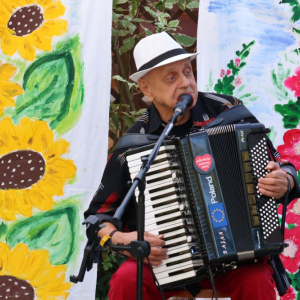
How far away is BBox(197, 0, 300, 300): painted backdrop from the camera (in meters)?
3.41

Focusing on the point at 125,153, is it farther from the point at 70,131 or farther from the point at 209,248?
the point at 70,131

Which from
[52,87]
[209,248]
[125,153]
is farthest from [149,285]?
[52,87]

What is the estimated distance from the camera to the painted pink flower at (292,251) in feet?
11.0

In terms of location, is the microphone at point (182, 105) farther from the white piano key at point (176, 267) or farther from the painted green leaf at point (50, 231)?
the painted green leaf at point (50, 231)

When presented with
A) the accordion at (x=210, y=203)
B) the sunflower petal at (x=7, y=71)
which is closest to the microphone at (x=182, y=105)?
the accordion at (x=210, y=203)

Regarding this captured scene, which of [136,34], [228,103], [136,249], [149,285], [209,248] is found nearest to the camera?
[136,249]

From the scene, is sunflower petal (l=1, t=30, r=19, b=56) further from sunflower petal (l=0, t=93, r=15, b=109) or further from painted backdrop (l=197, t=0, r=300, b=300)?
painted backdrop (l=197, t=0, r=300, b=300)

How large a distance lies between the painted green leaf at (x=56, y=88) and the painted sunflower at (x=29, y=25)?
9 centimetres

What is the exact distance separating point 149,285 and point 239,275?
377 mm

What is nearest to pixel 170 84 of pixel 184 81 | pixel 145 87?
pixel 184 81

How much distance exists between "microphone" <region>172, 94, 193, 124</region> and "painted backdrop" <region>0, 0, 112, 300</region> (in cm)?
114

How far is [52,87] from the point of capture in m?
3.64

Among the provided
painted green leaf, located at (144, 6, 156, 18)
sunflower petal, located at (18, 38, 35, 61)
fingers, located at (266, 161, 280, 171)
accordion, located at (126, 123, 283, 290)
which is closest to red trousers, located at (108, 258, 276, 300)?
accordion, located at (126, 123, 283, 290)

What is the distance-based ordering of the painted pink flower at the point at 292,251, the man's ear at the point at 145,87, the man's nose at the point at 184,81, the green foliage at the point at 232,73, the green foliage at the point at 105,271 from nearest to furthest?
the man's nose at the point at 184,81 < the man's ear at the point at 145,87 < the painted pink flower at the point at 292,251 < the green foliage at the point at 232,73 < the green foliage at the point at 105,271
